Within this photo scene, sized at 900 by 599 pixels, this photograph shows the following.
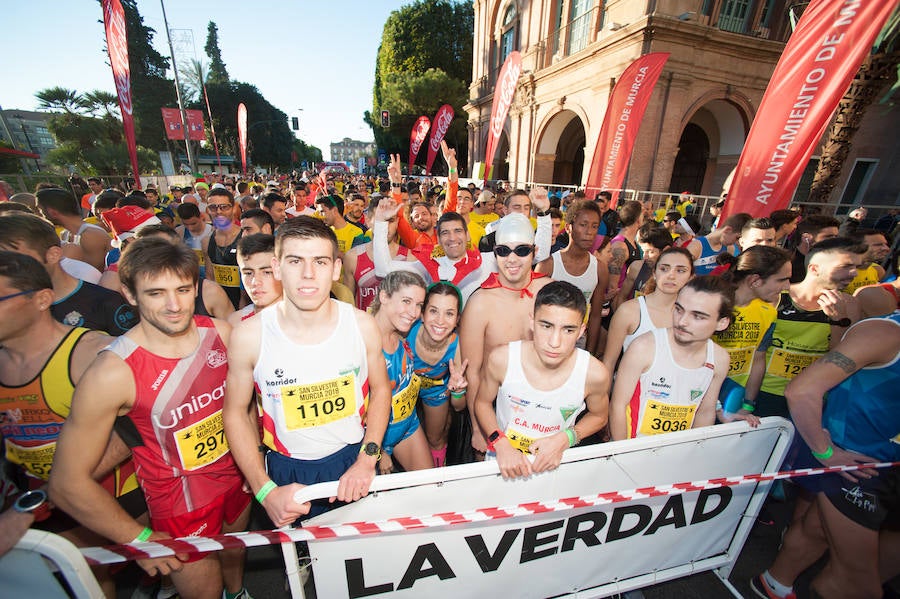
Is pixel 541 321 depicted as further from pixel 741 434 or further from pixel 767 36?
pixel 767 36

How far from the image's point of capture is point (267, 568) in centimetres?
281

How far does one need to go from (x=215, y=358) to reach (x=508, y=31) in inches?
1059

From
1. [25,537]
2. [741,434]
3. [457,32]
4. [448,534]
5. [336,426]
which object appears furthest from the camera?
[457,32]

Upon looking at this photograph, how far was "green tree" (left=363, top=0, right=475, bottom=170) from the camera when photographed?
103ft

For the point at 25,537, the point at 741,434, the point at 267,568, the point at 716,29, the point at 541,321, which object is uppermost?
the point at 716,29

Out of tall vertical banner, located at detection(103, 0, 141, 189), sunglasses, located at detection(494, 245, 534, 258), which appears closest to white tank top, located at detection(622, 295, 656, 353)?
sunglasses, located at detection(494, 245, 534, 258)

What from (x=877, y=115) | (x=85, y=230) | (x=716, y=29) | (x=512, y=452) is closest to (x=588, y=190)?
(x=716, y=29)

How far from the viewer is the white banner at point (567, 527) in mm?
1902

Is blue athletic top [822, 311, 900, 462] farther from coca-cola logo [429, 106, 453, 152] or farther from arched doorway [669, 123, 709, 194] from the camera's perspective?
arched doorway [669, 123, 709, 194]

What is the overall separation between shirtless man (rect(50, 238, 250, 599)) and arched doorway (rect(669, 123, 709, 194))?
19829 millimetres

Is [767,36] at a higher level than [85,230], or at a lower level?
higher

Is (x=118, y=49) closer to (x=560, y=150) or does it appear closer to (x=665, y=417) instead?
(x=665, y=417)

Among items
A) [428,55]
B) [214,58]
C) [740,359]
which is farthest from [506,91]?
[214,58]

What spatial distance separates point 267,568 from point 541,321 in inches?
115
